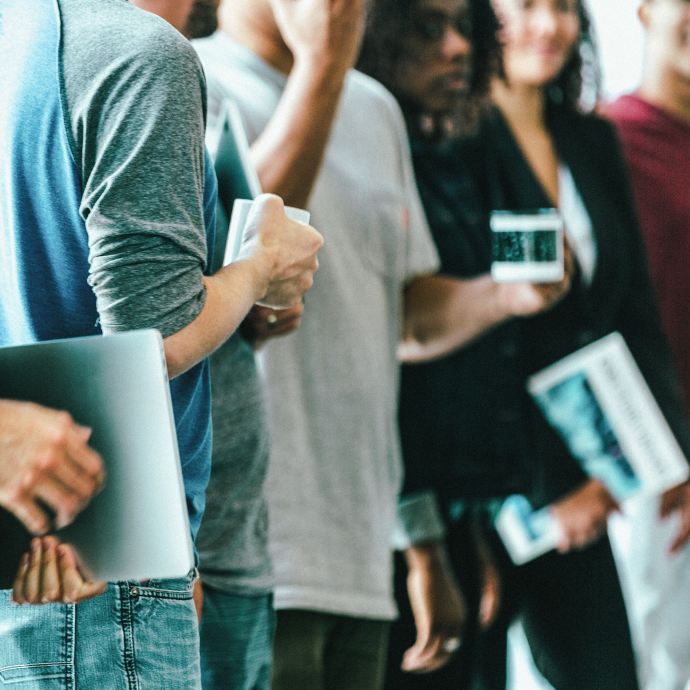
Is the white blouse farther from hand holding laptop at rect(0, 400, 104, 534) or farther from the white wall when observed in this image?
hand holding laptop at rect(0, 400, 104, 534)

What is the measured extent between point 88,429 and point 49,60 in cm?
27

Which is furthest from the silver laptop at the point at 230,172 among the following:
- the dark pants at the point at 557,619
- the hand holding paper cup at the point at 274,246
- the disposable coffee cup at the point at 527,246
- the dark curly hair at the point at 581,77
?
the dark curly hair at the point at 581,77

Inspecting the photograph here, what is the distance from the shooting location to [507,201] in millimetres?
1624

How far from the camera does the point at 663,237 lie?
1.93 metres

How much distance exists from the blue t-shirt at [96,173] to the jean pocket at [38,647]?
20cm

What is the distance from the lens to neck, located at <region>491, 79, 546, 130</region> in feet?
5.80

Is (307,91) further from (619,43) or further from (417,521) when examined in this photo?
(619,43)

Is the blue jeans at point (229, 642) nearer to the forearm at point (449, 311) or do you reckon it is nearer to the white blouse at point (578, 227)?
the forearm at point (449, 311)

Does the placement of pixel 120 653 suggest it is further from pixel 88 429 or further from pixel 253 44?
pixel 253 44

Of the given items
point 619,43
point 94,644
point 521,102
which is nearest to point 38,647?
point 94,644

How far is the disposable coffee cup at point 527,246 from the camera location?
120cm

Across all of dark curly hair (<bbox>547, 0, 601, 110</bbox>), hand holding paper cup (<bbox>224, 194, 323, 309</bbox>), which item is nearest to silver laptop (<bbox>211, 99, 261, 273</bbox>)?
hand holding paper cup (<bbox>224, 194, 323, 309</bbox>)

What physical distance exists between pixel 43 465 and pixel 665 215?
1.68 m

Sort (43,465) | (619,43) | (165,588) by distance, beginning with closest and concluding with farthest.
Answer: (43,465), (165,588), (619,43)
